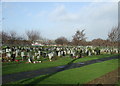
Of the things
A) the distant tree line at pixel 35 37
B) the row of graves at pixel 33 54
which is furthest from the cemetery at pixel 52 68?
the distant tree line at pixel 35 37

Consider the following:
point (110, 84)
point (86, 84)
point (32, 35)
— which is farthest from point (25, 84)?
point (32, 35)

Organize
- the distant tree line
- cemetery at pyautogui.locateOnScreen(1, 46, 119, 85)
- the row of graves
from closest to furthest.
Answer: cemetery at pyautogui.locateOnScreen(1, 46, 119, 85) < the row of graves < the distant tree line

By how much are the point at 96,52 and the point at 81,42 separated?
18348 mm

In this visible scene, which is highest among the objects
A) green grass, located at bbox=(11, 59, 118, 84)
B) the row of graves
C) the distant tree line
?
the distant tree line

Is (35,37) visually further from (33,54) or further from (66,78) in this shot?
(66,78)

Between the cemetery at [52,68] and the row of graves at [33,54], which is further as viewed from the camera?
the row of graves at [33,54]

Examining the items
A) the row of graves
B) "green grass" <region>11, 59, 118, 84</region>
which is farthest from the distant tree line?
"green grass" <region>11, 59, 118, 84</region>

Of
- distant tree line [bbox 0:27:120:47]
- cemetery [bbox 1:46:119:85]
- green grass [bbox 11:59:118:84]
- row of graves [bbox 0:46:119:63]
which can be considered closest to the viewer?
green grass [bbox 11:59:118:84]

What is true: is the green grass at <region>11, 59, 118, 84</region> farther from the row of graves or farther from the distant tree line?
the distant tree line

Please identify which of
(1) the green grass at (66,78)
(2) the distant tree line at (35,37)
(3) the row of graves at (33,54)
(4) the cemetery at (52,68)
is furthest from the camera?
(2) the distant tree line at (35,37)

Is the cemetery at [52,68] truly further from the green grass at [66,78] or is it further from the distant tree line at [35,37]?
the distant tree line at [35,37]

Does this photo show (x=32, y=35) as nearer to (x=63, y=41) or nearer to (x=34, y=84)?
(x=63, y=41)

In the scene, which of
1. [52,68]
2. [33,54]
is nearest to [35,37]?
[33,54]

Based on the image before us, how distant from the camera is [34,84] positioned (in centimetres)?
586
